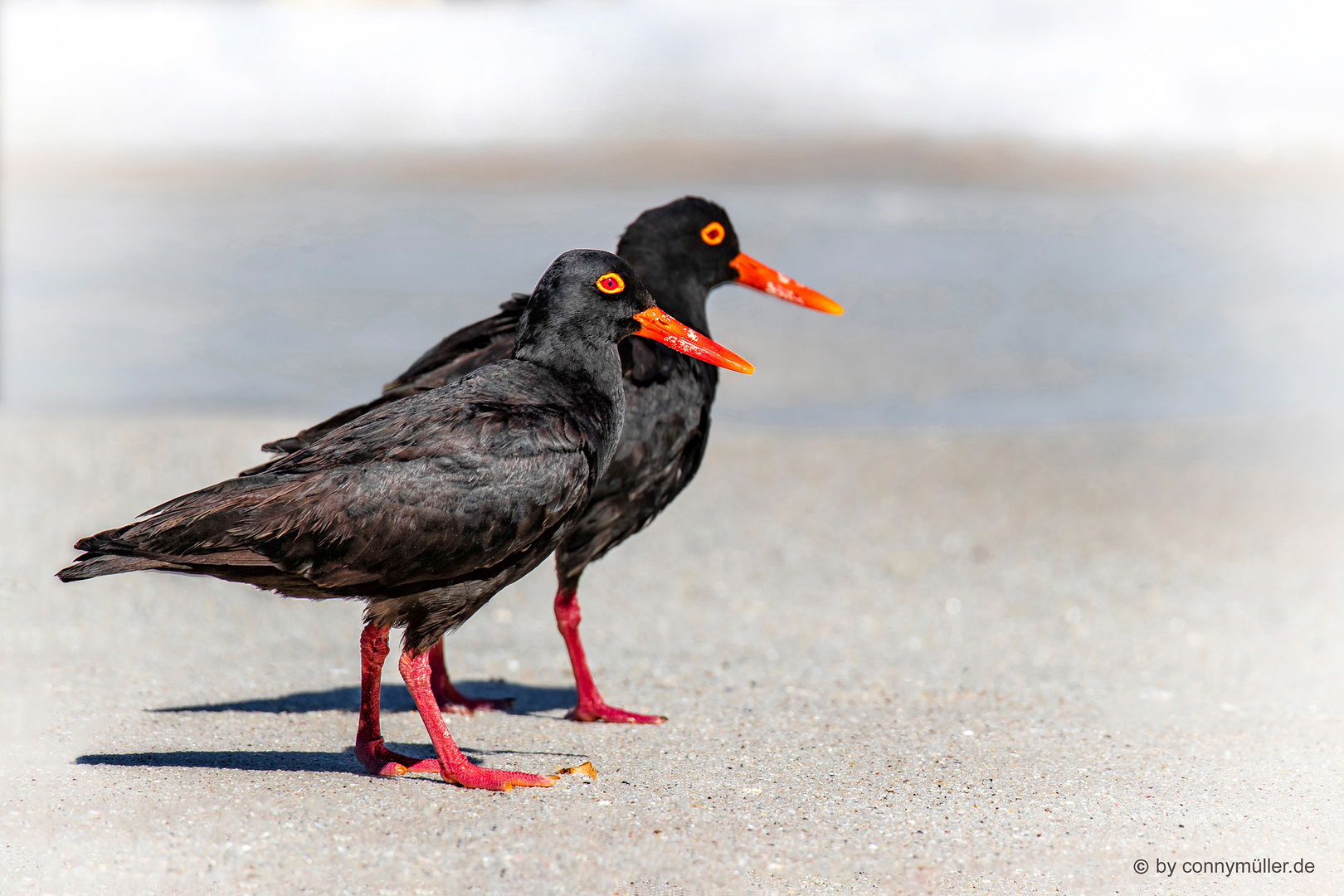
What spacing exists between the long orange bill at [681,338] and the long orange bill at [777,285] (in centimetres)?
160

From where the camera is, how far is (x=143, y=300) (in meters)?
16.7

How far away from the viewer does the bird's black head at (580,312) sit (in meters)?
4.74

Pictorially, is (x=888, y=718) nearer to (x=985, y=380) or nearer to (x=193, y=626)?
(x=193, y=626)

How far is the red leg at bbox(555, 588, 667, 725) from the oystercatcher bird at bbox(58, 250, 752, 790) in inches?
48.1

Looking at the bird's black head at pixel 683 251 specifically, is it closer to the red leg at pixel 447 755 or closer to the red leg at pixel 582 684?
the red leg at pixel 582 684

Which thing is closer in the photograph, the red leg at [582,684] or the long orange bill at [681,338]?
the long orange bill at [681,338]

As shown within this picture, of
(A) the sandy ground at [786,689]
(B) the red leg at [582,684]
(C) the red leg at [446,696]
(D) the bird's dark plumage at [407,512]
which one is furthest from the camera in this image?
(C) the red leg at [446,696]

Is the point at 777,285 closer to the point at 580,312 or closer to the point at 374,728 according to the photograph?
the point at 580,312

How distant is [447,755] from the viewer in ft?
14.5

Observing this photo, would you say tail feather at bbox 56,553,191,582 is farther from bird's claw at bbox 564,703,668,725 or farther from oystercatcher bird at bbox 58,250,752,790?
bird's claw at bbox 564,703,668,725

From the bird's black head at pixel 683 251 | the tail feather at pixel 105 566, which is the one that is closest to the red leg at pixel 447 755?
the tail feather at pixel 105 566

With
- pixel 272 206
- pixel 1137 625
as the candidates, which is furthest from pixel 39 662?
pixel 272 206

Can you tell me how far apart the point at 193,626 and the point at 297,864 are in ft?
12.8

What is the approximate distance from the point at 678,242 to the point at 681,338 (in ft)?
4.72
